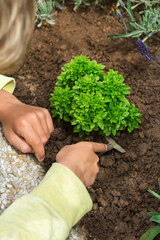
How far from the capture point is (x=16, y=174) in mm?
2520

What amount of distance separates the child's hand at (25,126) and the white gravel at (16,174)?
0.10 metres

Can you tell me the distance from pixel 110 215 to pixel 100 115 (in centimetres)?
77

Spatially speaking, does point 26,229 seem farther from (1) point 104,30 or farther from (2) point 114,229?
(1) point 104,30

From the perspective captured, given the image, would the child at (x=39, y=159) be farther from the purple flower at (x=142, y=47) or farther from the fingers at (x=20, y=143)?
the purple flower at (x=142, y=47)

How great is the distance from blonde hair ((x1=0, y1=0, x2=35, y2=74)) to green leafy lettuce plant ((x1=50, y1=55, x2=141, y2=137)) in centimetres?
92

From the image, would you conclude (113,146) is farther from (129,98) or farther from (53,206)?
(53,206)

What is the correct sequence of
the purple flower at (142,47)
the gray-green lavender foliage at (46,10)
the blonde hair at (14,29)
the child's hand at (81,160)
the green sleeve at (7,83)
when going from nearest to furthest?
the blonde hair at (14,29) < the child's hand at (81,160) < the green sleeve at (7,83) < the purple flower at (142,47) < the gray-green lavender foliage at (46,10)

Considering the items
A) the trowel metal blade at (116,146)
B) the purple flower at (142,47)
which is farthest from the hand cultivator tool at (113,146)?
the purple flower at (142,47)

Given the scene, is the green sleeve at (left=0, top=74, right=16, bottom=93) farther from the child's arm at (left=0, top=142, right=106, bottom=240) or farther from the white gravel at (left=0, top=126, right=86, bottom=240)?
the child's arm at (left=0, top=142, right=106, bottom=240)

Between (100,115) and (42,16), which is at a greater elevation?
(42,16)

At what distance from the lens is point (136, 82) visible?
3084mm

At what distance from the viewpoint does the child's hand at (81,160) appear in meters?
2.19

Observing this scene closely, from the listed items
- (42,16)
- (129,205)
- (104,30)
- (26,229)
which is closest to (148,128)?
(129,205)

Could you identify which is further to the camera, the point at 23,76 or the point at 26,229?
the point at 23,76
